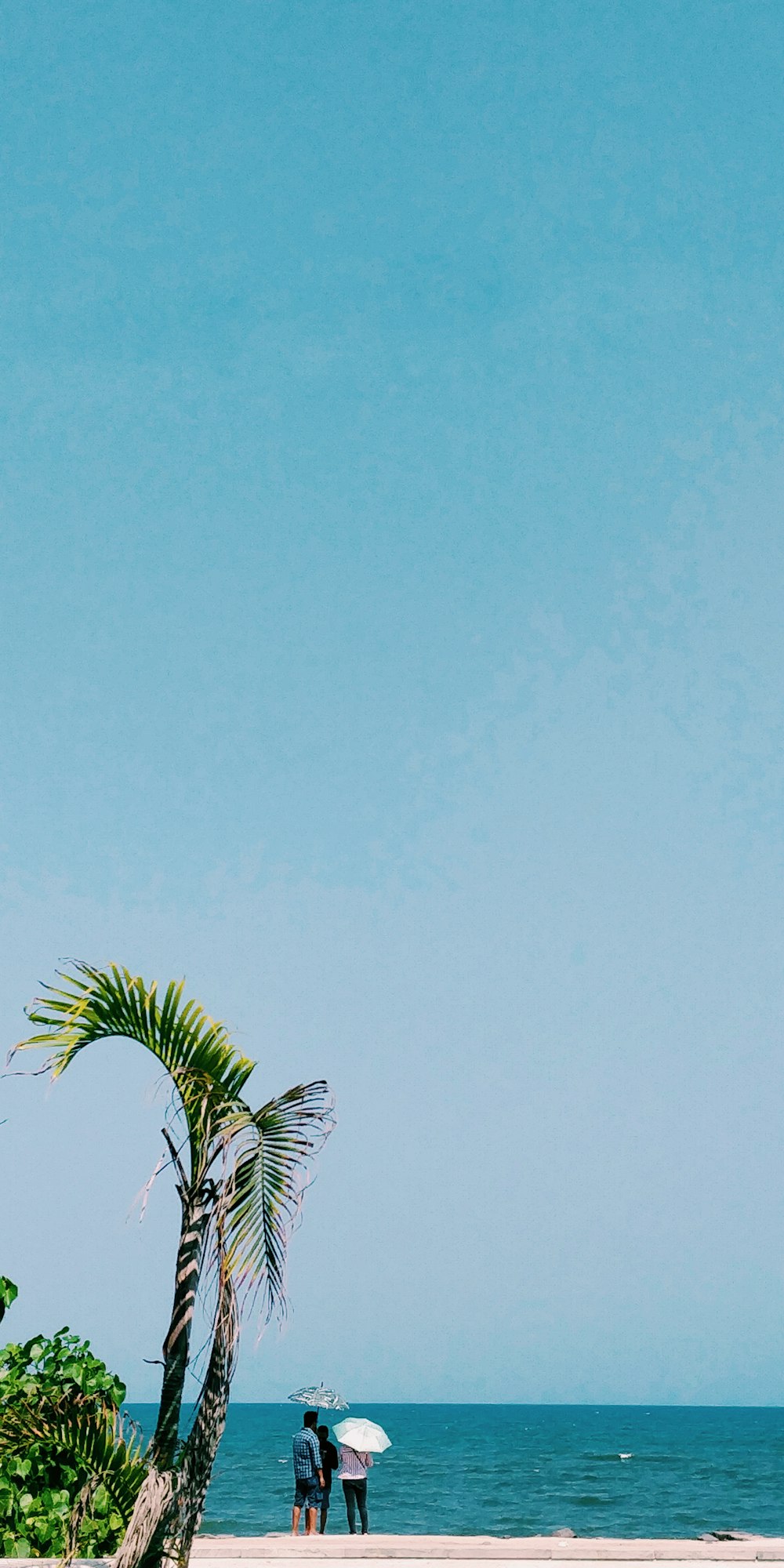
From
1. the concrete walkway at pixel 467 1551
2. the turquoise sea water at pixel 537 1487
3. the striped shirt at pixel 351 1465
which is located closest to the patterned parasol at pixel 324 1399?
the turquoise sea water at pixel 537 1487

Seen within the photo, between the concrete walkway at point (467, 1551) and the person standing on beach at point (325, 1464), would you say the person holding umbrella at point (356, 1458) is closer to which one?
the person standing on beach at point (325, 1464)

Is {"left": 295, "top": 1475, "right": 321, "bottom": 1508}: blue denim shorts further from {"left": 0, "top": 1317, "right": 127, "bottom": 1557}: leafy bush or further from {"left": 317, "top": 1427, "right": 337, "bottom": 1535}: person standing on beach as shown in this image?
{"left": 0, "top": 1317, "right": 127, "bottom": 1557}: leafy bush

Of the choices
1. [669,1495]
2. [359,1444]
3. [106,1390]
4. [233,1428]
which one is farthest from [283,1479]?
[233,1428]

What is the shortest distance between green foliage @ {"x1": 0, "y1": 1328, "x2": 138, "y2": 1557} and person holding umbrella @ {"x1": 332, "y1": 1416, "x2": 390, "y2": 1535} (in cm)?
862

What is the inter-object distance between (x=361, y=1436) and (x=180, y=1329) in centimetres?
1234

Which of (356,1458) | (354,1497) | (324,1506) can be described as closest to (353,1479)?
(354,1497)

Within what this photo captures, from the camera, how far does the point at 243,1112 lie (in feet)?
24.5

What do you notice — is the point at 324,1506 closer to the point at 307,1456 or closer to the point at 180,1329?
the point at 307,1456

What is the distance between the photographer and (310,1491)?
1584 cm

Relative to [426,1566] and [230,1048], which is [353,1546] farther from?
[230,1048]

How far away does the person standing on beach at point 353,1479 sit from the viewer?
16.6 metres

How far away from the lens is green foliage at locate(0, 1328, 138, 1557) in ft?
25.8

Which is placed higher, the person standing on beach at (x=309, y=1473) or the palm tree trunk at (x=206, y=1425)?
the palm tree trunk at (x=206, y=1425)

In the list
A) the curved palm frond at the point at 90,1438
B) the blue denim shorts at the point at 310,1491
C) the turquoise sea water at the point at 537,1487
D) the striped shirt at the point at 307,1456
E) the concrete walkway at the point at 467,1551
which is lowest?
the turquoise sea water at the point at 537,1487
